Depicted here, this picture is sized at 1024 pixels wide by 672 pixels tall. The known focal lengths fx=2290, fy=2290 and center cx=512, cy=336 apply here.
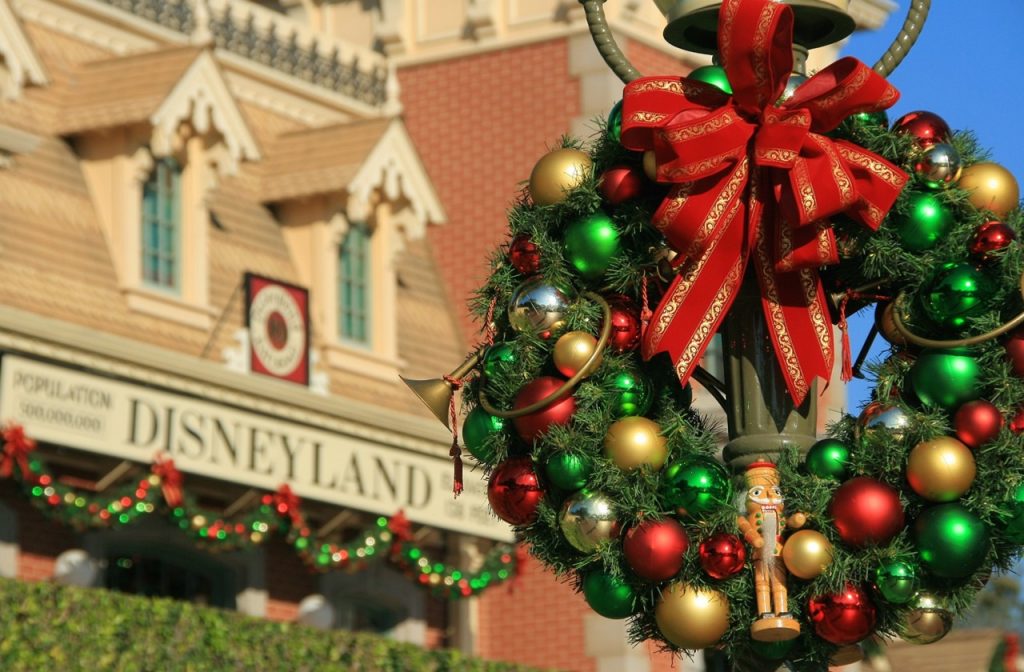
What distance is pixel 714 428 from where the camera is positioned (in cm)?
675

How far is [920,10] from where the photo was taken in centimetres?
697

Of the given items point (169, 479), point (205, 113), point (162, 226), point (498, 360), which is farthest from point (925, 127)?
point (162, 226)

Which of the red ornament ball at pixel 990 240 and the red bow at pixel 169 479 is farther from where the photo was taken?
the red bow at pixel 169 479

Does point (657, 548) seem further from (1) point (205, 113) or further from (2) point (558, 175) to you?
(1) point (205, 113)

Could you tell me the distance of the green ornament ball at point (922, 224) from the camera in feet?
21.5

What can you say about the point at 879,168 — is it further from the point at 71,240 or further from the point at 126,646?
the point at 71,240

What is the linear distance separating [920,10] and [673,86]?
89 cm

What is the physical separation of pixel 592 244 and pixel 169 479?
9217mm

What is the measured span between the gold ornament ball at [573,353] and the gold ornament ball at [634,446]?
0.19m

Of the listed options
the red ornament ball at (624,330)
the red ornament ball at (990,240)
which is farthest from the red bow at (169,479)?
the red ornament ball at (990,240)

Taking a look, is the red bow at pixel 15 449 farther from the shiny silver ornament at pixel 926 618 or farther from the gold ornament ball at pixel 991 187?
the shiny silver ornament at pixel 926 618

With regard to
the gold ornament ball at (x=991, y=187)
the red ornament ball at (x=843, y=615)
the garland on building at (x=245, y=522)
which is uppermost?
the garland on building at (x=245, y=522)

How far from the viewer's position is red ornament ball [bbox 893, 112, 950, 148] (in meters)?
6.77

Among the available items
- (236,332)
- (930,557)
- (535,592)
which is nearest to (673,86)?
(930,557)
